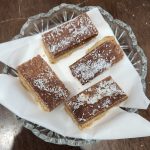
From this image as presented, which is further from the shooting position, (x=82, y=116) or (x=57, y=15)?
(x=57, y=15)

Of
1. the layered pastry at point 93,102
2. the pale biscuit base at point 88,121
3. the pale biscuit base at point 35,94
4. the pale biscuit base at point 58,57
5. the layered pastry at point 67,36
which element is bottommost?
the pale biscuit base at point 88,121

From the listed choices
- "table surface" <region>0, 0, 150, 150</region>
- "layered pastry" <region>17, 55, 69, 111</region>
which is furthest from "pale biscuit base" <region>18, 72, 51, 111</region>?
"table surface" <region>0, 0, 150, 150</region>

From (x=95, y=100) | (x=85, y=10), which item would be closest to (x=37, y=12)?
(x=85, y=10)

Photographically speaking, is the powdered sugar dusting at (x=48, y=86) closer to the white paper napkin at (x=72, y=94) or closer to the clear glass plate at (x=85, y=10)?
the white paper napkin at (x=72, y=94)

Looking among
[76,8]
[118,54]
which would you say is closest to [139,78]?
[118,54]

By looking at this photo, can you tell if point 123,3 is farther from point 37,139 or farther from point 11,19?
point 37,139

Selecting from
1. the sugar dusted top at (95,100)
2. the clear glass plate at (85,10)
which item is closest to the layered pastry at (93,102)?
the sugar dusted top at (95,100)

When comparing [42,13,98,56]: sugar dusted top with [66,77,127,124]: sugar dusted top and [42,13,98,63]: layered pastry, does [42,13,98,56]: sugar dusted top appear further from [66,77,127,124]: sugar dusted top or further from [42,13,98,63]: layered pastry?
[66,77,127,124]: sugar dusted top
